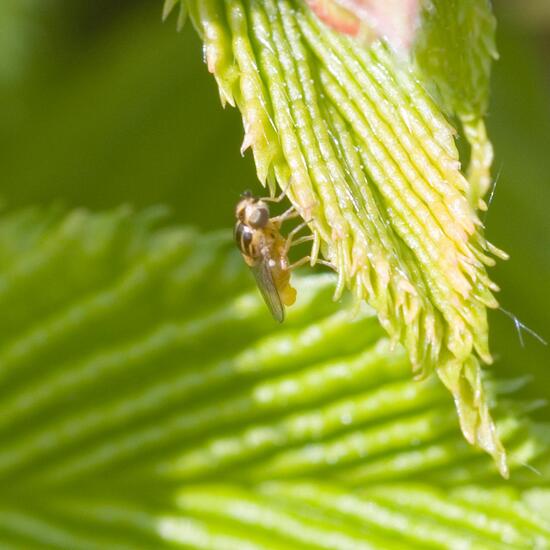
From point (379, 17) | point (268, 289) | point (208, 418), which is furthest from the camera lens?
point (208, 418)

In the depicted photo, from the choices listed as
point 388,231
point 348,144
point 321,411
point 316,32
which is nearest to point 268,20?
point 316,32

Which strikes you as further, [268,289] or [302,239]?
[268,289]

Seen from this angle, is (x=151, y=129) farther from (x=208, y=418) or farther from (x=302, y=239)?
(x=302, y=239)

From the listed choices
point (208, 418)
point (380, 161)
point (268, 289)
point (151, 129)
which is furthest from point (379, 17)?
point (151, 129)

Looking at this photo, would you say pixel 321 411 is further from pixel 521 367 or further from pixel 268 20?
pixel 268 20

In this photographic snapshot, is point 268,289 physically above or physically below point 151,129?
below

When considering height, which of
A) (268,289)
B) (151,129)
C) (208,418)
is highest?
(151,129)

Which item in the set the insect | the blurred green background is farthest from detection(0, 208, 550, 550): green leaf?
the blurred green background

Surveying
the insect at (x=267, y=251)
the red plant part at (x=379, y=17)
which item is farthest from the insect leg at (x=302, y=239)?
the red plant part at (x=379, y=17)
